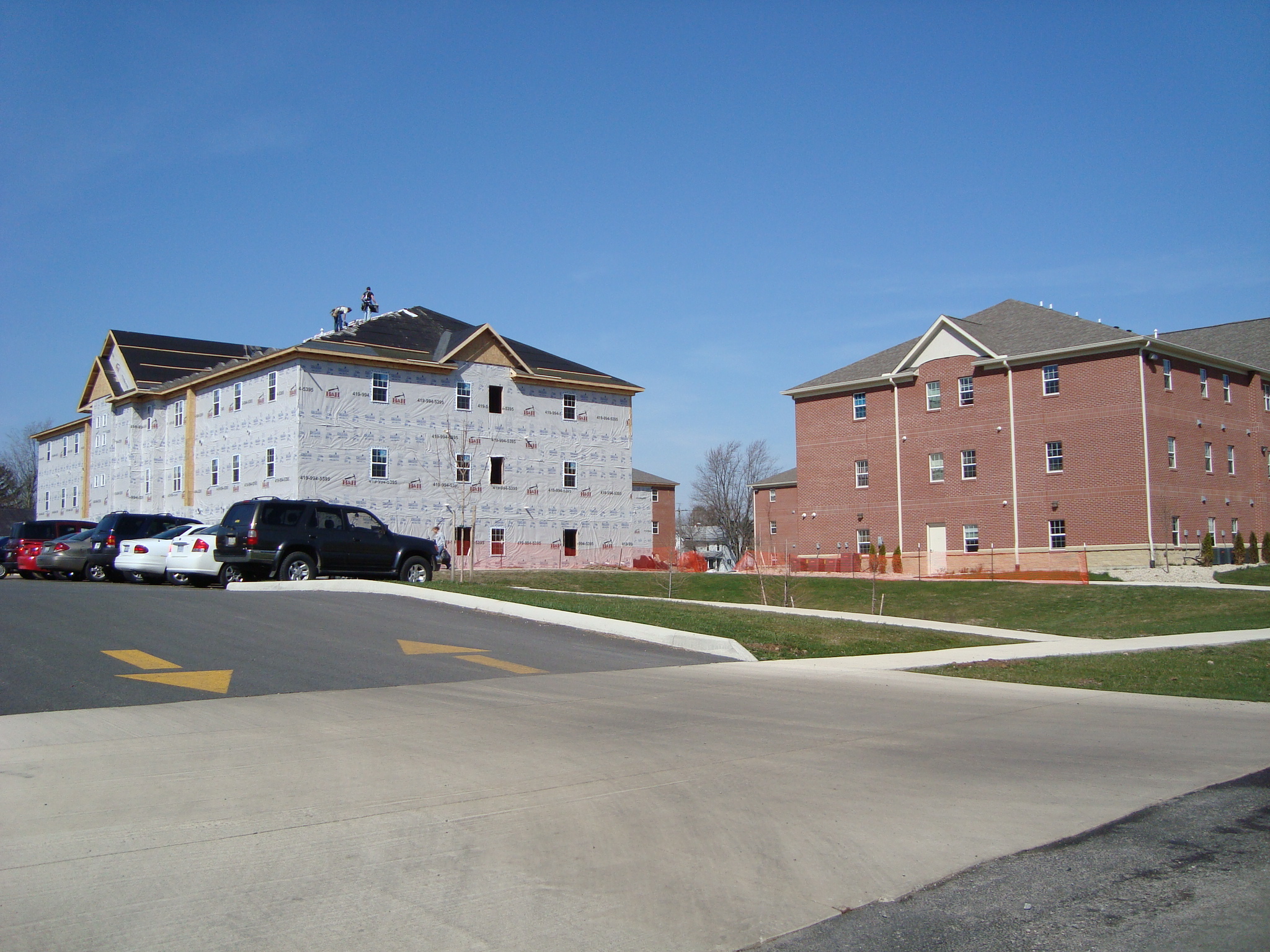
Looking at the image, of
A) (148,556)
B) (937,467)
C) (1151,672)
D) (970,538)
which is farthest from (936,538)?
(148,556)

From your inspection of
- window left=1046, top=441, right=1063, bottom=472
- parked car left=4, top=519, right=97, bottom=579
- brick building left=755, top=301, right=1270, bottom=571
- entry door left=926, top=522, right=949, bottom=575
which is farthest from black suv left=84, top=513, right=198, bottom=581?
window left=1046, top=441, right=1063, bottom=472

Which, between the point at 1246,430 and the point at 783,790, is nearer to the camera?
the point at 783,790

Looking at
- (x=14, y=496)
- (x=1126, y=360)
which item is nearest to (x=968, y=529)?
(x=1126, y=360)

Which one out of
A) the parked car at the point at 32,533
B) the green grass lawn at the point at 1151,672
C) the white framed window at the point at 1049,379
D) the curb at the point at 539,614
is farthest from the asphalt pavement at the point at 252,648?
the white framed window at the point at 1049,379

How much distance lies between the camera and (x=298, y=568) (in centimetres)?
2395

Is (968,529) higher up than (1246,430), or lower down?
lower down

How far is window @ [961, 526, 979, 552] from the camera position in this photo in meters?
46.1

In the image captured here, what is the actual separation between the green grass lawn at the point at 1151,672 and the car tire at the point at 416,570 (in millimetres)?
14700

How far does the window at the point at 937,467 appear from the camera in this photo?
156ft

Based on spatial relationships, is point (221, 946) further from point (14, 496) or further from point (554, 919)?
point (14, 496)

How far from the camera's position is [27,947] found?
4.24m

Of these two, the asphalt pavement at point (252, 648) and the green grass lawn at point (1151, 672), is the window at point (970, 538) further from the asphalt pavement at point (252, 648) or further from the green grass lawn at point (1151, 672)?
the asphalt pavement at point (252, 648)

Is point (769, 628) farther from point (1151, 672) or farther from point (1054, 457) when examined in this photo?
point (1054, 457)

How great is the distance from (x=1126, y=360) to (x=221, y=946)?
43548mm
